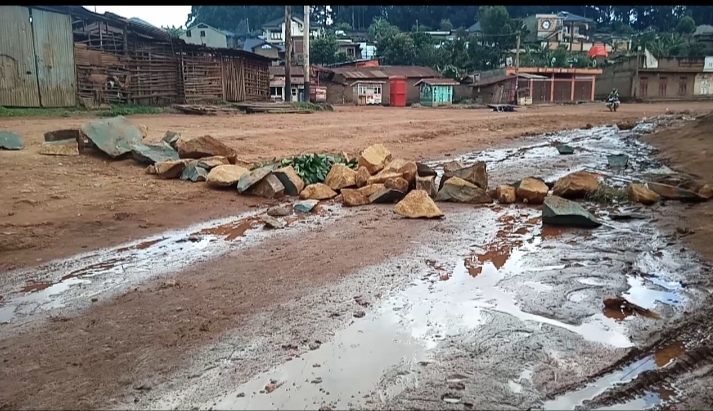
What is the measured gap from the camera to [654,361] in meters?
3.88

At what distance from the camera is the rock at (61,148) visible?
10.1 meters

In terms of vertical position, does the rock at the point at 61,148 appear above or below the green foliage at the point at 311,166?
above

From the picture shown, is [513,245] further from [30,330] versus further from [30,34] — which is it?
[30,34]

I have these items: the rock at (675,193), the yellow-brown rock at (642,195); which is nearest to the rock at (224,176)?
the yellow-brown rock at (642,195)

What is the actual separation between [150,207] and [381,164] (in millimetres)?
3848

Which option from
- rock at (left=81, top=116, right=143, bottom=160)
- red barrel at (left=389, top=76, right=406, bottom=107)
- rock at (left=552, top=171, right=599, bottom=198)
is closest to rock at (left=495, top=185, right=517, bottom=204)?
rock at (left=552, top=171, right=599, bottom=198)

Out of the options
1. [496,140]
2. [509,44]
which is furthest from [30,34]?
[509,44]

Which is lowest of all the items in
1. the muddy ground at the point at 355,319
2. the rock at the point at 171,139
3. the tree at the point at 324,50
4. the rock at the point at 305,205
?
the muddy ground at the point at 355,319

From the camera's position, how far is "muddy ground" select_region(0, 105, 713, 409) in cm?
353

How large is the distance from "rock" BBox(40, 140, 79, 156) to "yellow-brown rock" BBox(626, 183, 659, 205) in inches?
357

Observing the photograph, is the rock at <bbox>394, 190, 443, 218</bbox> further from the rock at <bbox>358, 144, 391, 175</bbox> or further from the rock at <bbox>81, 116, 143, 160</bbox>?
the rock at <bbox>81, 116, 143, 160</bbox>

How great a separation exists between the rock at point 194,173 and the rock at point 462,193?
381 centimetres

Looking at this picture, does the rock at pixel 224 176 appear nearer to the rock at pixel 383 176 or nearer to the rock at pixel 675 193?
the rock at pixel 383 176

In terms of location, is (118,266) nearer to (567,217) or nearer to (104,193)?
(104,193)
